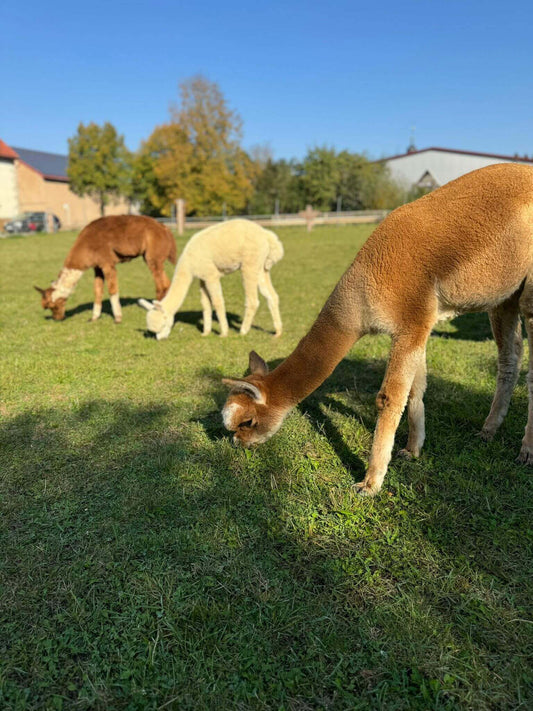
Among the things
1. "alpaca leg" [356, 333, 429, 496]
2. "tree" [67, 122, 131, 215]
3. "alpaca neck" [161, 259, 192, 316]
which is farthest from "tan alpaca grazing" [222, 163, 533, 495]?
"tree" [67, 122, 131, 215]

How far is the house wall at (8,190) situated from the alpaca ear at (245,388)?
224 ft

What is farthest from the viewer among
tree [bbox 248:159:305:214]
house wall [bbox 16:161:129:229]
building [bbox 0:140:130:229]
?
tree [bbox 248:159:305:214]

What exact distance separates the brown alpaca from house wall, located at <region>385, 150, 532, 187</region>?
204 ft

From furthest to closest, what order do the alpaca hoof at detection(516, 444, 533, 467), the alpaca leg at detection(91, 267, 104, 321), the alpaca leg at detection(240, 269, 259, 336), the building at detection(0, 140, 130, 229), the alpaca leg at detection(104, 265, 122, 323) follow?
the building at detection(0, 140, 130, 229), the alpaca leg at detection(91, 267, 104, 321), the alpaca leg at detection(104, 265, 122, 323), the alpaca leg at detection(240, 269, 259, 336), the alpaca hoof at detection(516, 444, 533, 467)

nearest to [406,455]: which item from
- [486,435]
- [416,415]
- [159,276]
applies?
[416,415]

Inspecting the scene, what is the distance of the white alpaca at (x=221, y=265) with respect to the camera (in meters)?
8.81

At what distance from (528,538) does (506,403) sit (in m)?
1.64

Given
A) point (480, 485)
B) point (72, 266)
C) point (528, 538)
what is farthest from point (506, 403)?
point (72, 266)

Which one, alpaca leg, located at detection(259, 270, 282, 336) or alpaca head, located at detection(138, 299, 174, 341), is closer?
alpaca head, located at detection(138, 299, 174, 341)

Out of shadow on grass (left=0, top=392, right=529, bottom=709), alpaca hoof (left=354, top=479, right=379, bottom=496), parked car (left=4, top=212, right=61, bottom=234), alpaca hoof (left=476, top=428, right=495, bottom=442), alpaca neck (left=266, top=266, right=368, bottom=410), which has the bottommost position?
shadow on grass (left=0, top=392, right=529, bottom=709)

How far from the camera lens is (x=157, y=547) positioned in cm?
328

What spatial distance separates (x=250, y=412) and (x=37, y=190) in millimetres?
73068

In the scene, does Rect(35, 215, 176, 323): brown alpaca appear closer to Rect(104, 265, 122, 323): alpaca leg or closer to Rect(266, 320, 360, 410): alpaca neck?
Rect(104, 265, 122, 323): alpaca leg

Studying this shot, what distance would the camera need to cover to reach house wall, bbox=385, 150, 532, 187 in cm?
6531
